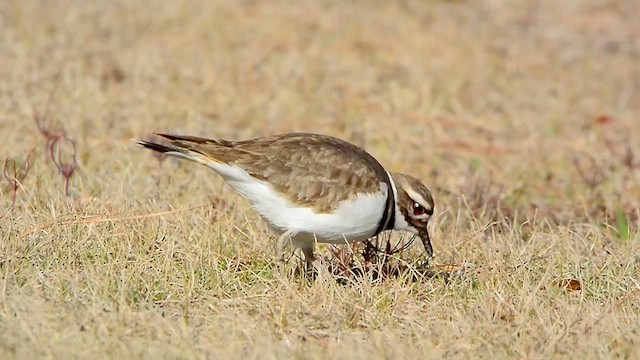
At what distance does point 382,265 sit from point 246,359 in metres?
1.47

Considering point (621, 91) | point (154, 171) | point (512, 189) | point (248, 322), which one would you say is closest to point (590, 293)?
point (248, 322)

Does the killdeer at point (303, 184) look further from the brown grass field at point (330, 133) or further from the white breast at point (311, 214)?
the brown grass field at point (330, 133)

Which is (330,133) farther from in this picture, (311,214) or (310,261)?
(311,214)

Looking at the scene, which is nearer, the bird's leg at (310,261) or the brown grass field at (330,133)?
the brown grass field at (330,133)

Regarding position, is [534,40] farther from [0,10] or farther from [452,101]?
[0,10]

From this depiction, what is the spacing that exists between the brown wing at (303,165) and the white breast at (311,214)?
4 cm

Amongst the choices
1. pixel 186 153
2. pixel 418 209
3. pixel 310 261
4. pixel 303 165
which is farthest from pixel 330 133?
pixel 186 153

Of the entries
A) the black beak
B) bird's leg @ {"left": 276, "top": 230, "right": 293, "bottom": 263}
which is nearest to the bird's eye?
the black beak

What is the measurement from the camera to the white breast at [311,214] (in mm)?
5957

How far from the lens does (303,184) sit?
606cm

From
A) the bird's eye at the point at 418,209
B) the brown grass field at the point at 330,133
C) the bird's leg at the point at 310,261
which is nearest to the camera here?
the brown grass field at the point at 330,133

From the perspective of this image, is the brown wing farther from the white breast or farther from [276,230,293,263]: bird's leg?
[276,230,293,263]: bird's leg

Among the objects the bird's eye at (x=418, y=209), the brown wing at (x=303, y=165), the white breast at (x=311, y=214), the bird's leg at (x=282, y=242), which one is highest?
the brown wing at (x=303, y=165)

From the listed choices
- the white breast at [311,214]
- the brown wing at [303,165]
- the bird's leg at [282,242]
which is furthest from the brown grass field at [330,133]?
the brown wing at [303,165]
